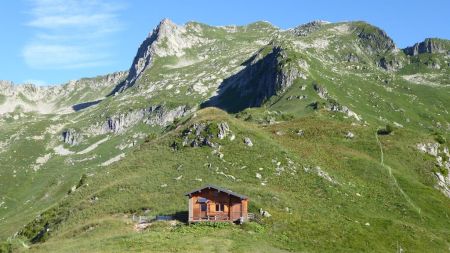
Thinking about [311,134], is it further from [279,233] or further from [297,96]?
[297,96]

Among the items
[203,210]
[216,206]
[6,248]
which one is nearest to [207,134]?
[216,206]

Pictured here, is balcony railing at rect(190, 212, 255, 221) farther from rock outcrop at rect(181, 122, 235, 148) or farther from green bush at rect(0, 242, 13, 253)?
green bush at rect(0, 242, 13, 253)

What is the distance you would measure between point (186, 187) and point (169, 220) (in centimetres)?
1327

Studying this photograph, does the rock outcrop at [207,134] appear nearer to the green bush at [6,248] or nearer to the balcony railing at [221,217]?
the balcony railing at [221,217]

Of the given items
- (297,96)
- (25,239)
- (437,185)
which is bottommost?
(25,239)

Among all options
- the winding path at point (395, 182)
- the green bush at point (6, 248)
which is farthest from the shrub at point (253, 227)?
the green bush at point (6, 248)

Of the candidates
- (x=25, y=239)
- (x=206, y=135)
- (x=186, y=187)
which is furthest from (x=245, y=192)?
(x=25, y=239)

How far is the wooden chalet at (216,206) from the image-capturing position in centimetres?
7538

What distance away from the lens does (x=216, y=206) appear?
7638cm

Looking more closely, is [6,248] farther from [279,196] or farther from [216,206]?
[279,196]

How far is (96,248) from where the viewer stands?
65125 millimetres

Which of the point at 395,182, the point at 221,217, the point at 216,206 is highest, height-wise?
the point at 395,182

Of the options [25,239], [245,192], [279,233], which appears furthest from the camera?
[25,239]

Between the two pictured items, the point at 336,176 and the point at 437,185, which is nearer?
the point at 336,176
